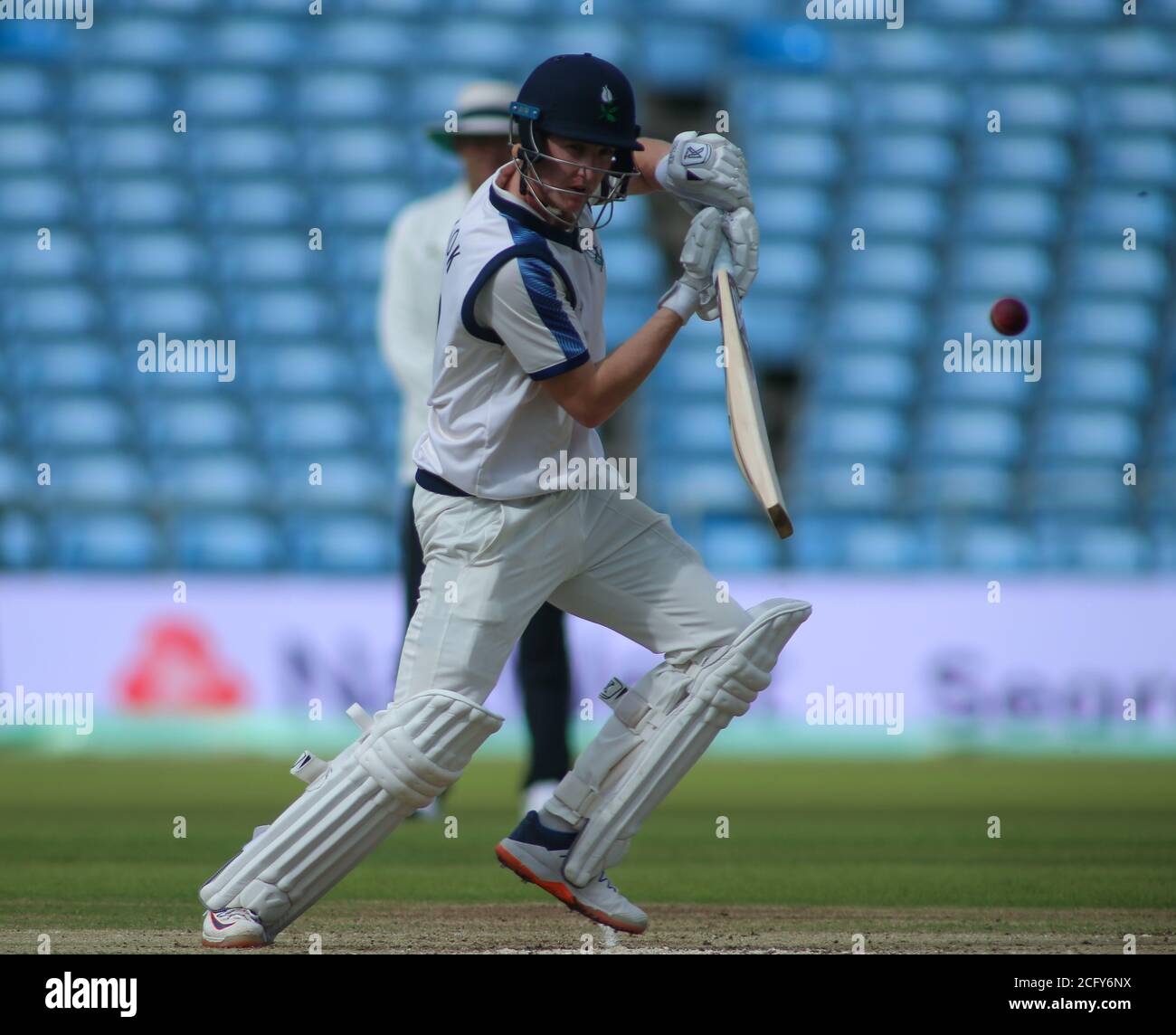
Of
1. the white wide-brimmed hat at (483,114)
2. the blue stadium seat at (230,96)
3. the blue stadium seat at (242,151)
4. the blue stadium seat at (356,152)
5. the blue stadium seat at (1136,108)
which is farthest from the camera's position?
the blue stadium seat at (1136,108)

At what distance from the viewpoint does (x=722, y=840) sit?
550 cm

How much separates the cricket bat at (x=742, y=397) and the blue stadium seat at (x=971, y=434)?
7.77 m

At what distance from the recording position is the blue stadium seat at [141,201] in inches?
474

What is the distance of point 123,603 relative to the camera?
28.2ft

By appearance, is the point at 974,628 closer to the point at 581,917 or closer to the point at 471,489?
the point at 581,917

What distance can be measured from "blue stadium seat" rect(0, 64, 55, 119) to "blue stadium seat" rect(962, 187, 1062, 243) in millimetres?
6606

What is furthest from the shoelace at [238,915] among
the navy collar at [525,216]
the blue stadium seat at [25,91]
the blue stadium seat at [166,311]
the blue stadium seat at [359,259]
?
the blue stadium seat at [25,91]

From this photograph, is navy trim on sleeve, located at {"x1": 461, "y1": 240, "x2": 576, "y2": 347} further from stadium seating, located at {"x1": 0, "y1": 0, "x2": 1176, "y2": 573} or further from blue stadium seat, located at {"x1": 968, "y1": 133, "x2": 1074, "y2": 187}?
blue stadium seat, located at {"x1": 968, "y1": 133, "x2": 1074, "y2": 187}

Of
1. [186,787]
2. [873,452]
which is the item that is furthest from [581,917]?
[873,452]

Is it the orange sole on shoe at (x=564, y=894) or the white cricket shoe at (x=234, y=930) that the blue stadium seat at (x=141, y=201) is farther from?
the white cricket shoe at (x=234, y=930)

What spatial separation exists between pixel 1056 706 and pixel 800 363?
144 inches

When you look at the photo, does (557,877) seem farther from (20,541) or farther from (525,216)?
(20,541)

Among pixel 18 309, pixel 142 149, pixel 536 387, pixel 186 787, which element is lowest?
pixel 186 787

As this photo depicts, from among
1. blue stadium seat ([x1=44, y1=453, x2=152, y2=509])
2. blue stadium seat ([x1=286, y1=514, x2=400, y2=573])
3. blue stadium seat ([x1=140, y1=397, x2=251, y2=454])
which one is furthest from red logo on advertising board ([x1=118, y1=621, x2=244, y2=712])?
blue stadium seat ([x1=140, y1=397, x2=251, y2=454])
